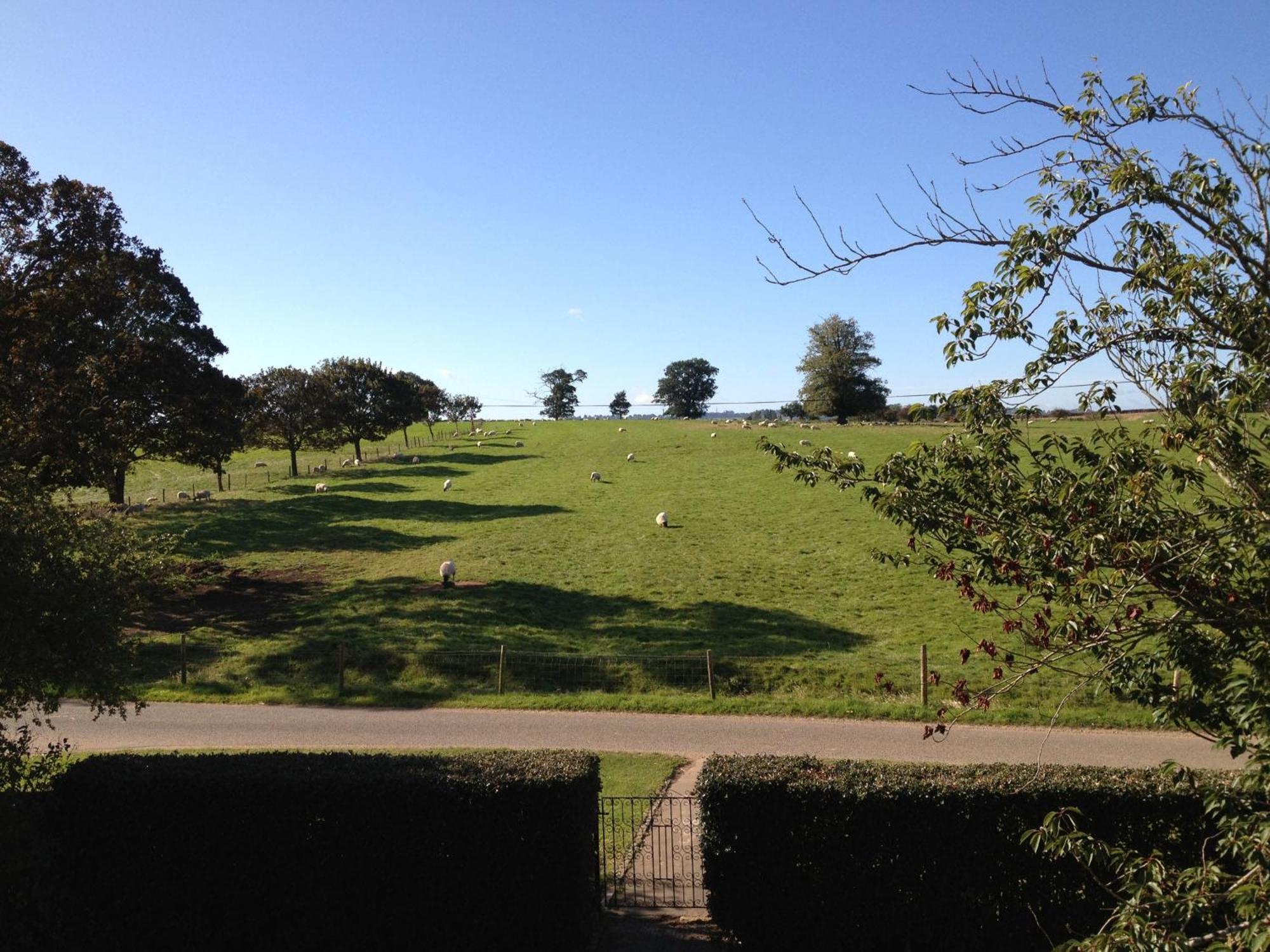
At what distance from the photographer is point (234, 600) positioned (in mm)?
30688

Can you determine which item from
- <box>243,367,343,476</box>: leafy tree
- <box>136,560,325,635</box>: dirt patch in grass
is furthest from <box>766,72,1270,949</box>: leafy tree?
<box>243,367,343,476</box>: leafy tree

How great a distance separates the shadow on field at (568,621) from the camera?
2430 cm

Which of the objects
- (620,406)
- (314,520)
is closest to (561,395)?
(620,406)

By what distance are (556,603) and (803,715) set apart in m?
11.3

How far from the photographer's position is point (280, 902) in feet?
33.9

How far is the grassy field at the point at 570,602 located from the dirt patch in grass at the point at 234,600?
0.13 m

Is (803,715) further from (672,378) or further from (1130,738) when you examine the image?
(672,378)

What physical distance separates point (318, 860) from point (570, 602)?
1886cm

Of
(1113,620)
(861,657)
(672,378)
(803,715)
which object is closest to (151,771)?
(1113,620)

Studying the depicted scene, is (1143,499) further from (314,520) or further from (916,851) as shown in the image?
(314,520)

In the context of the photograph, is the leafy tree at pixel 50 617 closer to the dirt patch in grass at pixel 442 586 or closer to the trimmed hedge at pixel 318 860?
the trimmed hedge at pixel 318 860

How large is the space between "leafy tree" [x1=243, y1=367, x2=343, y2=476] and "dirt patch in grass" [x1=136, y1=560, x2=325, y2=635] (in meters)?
32.1

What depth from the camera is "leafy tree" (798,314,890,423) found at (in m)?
95.8

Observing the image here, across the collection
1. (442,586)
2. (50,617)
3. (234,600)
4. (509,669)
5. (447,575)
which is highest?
(50,617)
